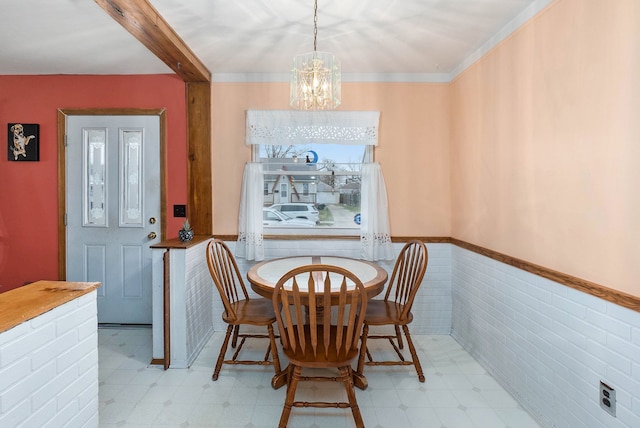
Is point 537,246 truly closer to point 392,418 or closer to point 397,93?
point 392,418

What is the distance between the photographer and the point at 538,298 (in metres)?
1.86

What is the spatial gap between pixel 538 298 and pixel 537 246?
29cm

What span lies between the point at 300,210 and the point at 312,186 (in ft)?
0.83

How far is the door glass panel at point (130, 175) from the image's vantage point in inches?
121

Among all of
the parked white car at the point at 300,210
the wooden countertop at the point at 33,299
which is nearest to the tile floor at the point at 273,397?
the wooden countertop at the point at 33,299

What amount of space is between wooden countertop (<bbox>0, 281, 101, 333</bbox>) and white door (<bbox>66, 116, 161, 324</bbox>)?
6.10 ft

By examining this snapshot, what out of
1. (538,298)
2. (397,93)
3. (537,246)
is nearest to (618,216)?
(537,246)

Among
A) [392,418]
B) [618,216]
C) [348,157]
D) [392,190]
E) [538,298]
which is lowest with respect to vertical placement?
[392,418]

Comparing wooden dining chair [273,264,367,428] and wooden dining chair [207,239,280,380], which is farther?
wooden dining chair [207,239,280,380]

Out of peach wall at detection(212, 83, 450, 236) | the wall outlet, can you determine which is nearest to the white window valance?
peach wall at detection(212, 83, 450, 236)

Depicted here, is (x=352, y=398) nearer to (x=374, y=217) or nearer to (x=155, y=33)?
(x=374, y=217)

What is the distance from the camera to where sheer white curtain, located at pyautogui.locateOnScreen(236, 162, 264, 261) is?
2.96m

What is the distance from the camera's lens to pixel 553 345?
1.75 m

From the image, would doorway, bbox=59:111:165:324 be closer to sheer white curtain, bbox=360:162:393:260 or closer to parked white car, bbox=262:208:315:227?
parked white car, bbox=262:208:315:227
